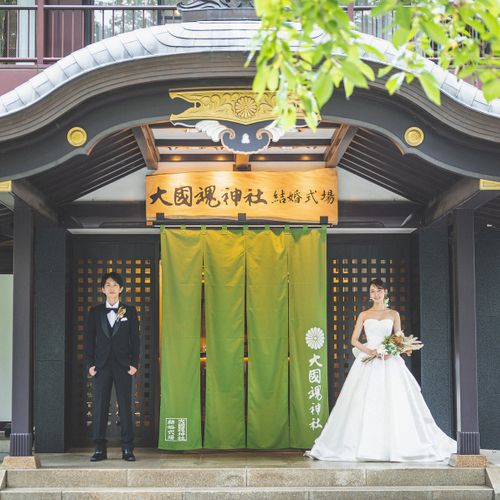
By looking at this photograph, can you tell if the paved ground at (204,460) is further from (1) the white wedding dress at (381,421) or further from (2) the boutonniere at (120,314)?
(2) the boutonniere at (120,314)

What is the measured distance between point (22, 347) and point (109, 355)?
126 centimetres

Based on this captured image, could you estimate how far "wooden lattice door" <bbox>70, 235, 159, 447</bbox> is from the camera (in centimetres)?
1220

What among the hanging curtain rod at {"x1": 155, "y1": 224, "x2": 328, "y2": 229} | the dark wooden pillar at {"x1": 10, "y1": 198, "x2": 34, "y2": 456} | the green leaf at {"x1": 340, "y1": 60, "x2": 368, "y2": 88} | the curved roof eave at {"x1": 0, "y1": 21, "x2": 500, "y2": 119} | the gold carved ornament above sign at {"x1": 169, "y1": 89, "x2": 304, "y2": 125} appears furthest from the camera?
the hanging curtain rod at {"x1": 155, "y1": 224, "x2": 328, "y2": 229}

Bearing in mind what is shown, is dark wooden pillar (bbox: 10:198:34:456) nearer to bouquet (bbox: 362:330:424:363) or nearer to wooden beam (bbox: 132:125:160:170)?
wooden beam (bbox: 132:125:160:170)

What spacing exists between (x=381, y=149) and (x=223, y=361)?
10.8 ft

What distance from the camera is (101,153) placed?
34.3 ft

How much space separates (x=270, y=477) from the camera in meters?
9.91

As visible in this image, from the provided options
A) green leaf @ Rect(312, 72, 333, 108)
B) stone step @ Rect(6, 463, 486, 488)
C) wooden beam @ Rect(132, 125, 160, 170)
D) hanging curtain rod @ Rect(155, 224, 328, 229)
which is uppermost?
wooden beam @ Rect(132, 125, 160, 170)

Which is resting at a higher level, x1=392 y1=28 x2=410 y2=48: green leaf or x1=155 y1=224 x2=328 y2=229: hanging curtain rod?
x1=392 y1=28 x2=410 y2=48: green leaf

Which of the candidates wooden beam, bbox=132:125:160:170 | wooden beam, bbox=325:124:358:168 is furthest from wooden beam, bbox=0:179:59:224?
wooden beam, bbox=325:124:358:168

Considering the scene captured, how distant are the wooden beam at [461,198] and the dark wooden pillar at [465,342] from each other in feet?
0.80

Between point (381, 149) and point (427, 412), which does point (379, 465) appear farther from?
point (381, 149)

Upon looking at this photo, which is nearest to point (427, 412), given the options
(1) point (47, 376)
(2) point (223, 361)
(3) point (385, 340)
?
(3) point (385, 340)

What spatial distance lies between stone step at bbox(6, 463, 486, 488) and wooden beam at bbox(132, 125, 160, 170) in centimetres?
339
